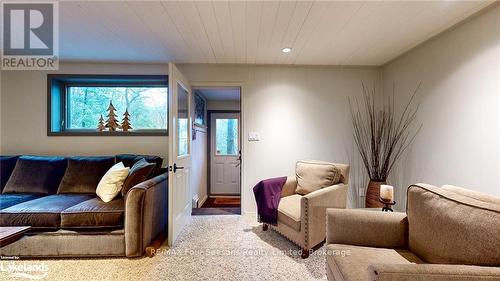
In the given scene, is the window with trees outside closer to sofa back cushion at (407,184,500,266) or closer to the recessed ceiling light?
the recessed ceiling light

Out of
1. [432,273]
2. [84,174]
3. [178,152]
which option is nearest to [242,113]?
[178,152]

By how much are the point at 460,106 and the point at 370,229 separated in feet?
5.28

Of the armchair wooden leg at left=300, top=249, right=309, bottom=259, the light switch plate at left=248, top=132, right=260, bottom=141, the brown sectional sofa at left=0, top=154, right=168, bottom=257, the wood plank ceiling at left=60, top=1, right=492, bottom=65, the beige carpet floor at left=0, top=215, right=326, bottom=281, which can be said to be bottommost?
the beige carpet floor at left=0, top=215, right=326, bottom=281

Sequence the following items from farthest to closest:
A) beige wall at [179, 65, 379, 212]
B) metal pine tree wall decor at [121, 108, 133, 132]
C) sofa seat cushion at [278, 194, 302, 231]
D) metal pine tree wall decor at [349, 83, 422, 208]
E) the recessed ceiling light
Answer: beige wall at [179, 65, 379, 212] < metal pine tree wall decor at [121, 108, 133, 132] < metal pine tree wall decor at [349, 83, 422, 208] < the recessed ceiling light < sofa seat cushion at [278, 194, 302, 231]

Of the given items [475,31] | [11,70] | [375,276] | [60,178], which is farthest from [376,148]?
[11,70]

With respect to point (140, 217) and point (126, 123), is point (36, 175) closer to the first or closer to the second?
point (126, 123)

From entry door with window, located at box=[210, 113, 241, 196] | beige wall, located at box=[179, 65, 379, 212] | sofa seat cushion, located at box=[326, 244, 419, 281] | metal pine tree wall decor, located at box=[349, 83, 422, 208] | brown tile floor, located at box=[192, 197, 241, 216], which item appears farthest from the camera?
entry door with window, located at box=[210, 113, 241, 196]

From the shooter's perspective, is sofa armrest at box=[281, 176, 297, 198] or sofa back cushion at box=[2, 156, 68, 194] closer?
sofa back cushion at box=[2, 156, 68, 194]

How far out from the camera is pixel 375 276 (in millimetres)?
924

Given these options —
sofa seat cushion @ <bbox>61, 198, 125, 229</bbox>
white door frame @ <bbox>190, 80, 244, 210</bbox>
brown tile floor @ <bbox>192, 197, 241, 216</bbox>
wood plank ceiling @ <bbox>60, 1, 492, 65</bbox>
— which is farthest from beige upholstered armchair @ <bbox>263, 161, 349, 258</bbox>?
sofa seat cushion @ <bbox>61, 198, 125, 229</bbox>

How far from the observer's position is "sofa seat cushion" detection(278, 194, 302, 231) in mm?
2195

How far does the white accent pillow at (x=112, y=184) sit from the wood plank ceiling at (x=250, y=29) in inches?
56.2

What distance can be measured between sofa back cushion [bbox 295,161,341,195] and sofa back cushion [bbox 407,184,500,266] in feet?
3.52

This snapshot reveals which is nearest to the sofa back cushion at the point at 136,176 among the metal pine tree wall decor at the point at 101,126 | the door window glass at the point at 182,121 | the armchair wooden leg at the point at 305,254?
the door window glass at the point at 182,121
